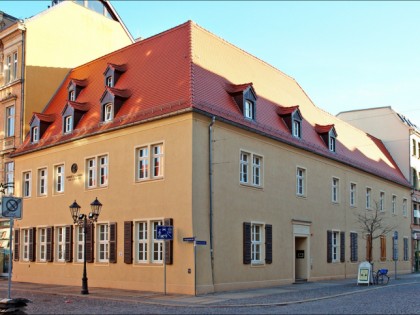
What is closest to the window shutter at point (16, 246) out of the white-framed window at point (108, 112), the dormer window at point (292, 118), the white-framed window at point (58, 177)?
the white-framed window at point (58, 177)

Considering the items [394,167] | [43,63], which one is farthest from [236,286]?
[394,167]

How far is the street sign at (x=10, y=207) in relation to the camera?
52.5 feet

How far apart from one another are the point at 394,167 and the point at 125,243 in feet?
101

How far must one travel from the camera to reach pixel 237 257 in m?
24.9

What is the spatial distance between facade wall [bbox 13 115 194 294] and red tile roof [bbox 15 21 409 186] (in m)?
0.74

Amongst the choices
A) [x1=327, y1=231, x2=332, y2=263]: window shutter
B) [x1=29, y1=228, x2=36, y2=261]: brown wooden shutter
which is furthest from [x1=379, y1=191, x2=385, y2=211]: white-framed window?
[x1=29, y1=228, x2=36, y2=261]: brown wooden shutter

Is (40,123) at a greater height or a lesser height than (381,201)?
greater

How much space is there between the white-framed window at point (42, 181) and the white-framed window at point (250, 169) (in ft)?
A: 38.4

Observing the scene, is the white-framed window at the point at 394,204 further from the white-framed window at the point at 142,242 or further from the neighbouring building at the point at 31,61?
the white-framed window at the point at 142,242

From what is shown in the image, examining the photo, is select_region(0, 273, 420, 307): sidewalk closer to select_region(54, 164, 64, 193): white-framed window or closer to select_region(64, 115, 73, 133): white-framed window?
select_region(54, 164, 64, 193): white-framed window

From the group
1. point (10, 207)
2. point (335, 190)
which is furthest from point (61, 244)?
point (335, 190)

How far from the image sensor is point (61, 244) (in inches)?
1180

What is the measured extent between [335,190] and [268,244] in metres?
9.78

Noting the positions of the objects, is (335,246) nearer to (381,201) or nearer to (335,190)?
(335,190)
